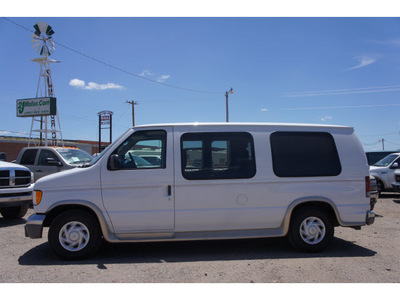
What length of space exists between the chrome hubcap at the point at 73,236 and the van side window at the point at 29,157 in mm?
6212

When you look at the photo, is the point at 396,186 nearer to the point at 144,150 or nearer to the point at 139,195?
the point at 144,150

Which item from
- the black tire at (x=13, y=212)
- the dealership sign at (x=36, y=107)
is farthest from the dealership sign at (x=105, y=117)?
the black tire at (x=13, y=212)

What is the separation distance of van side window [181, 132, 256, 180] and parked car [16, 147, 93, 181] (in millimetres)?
5762

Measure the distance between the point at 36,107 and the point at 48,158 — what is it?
829 inches

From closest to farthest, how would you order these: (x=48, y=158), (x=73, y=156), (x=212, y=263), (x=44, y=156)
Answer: (x=212, y=263), (x=48, y=158), (x=44, y=156), (x=73, y=156)

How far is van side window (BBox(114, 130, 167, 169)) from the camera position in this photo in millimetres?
5129

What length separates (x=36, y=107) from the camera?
92.4 feet

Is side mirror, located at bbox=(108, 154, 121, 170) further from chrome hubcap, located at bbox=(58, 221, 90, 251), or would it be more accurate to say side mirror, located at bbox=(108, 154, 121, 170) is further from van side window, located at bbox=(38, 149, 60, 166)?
van side window, located at bbox=(38, 149, 60, 166)

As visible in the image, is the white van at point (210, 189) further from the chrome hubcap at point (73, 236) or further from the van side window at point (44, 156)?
the van side window at point (44, 156)

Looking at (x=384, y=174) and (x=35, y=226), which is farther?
(x=384, y=174)

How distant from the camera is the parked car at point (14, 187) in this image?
7645mm

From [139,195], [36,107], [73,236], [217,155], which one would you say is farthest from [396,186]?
[36,107]

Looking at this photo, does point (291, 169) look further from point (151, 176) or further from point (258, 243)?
point (151, 176)

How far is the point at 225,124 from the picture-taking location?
17.6ft
